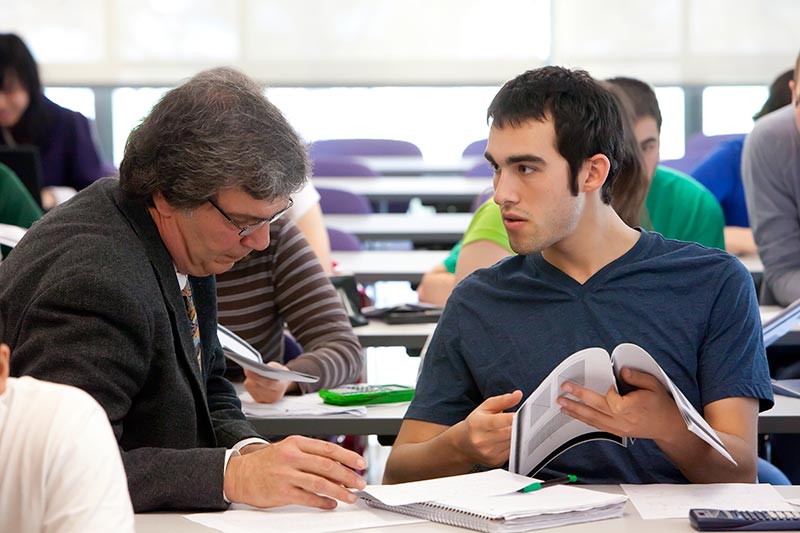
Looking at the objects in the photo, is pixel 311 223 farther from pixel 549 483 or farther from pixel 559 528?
pixel 559 528

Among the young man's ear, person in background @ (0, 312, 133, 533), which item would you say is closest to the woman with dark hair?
the young man's ear

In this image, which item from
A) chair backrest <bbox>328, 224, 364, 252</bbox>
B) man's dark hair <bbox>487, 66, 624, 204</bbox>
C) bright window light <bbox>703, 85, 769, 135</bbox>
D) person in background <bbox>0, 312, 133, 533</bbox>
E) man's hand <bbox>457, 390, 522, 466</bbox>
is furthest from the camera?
bright window light <bbox>703, 85, 769, 135</bbox>

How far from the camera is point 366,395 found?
254 centimetres

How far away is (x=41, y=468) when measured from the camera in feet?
3.89

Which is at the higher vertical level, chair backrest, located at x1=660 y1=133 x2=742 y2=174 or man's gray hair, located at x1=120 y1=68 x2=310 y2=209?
man's gray hair, located at x1=120 y1=68 x2=310 y2=209

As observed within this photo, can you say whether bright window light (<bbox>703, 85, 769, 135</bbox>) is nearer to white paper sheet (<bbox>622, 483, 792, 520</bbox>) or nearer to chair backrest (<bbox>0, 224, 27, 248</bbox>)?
chair backrest (<bbox>0, 224, 27, 248</bbox>)

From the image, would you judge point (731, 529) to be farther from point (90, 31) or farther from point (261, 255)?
point (90, 31)

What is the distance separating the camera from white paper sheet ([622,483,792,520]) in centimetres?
166

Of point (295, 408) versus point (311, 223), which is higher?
point (311, 223)

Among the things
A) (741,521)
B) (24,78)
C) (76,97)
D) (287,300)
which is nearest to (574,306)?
(741,521)

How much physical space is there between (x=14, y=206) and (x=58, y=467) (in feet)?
8.91

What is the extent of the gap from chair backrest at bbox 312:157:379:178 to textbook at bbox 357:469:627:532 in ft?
17.2

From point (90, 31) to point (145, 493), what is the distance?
724 cm

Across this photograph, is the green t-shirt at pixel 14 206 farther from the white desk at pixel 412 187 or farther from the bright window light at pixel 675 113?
the bright window light at pixel 675 113
